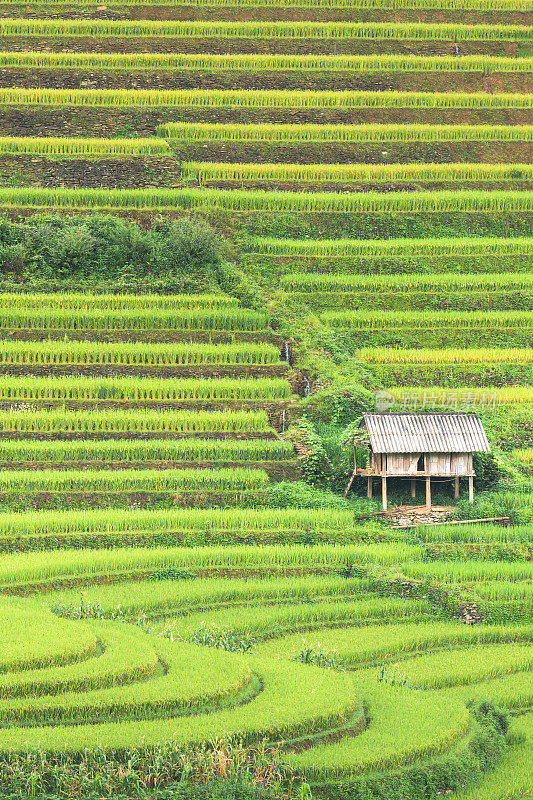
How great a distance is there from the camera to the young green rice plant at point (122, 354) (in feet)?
67.8

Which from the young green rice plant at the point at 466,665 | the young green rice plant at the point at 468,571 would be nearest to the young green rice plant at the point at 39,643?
the young green rice plant at the point at 466,665

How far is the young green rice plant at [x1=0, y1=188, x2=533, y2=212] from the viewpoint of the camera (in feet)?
83.3

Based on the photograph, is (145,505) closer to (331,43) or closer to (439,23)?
(331,43)

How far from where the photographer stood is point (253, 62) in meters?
29.8

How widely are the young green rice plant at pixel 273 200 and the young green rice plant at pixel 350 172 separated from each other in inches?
29.3

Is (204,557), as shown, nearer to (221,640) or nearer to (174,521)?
(174,521)

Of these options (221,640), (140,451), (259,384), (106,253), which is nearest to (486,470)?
(259,384)

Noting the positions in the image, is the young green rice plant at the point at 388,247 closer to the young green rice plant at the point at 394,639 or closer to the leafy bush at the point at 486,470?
the leafy bush at the point at 486,470

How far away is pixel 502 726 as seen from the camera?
11.0 metres

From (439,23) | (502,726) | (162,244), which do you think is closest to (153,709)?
(502,726)

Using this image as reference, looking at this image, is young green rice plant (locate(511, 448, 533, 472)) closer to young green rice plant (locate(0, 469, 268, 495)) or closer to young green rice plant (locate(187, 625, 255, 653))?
young green rice plant (locate(0, 469, 268, 495))

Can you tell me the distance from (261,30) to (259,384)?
15.2m

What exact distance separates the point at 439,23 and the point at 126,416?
19.2 metres

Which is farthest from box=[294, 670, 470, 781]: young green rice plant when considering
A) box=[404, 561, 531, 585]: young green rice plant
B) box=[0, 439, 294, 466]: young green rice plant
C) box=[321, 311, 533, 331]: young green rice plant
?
box=[321, 311, 533, 331]: young green rice plant
